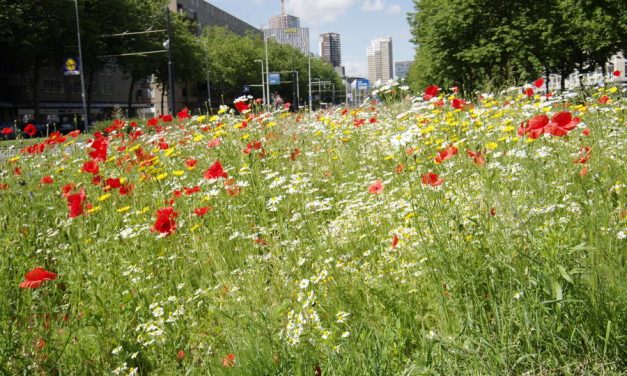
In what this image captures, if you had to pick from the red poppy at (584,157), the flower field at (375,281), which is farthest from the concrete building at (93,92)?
the red poppy at (584,157)

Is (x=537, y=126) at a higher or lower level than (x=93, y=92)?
lower

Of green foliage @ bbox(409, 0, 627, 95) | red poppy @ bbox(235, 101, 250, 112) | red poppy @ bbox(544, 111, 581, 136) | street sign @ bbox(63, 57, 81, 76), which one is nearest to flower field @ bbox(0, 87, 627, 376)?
red poppy @ bbox(544, 111, 581, 136)

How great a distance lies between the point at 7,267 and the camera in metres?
3.70

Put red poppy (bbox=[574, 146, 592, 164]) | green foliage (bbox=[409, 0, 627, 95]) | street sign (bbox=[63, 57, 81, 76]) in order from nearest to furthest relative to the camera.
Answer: red poppy (bbox=[574, 146, 592, 164])
green foliage (bbox=[409, 0, 627, 95])
street sign (bbox=[63, 57, 81, 76])

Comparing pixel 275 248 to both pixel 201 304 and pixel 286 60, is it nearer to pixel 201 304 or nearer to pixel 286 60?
pixel 201 304

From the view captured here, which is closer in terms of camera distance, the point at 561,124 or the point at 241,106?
the point at 561,124

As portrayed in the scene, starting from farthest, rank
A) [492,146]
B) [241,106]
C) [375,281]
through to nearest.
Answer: [241,106]
[492,146]
[375,281]

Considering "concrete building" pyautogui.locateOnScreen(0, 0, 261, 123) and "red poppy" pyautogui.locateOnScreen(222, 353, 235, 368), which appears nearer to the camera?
"red poppy" pyautogui.locateOnScreen(222, 353, 235, 368)

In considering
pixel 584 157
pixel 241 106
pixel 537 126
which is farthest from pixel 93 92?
pixel 537 126

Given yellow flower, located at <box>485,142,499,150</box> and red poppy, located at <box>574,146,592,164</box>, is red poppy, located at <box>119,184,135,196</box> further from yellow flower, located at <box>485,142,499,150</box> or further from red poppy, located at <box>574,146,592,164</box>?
red poppy, located at <box>574,146,592,164</box>

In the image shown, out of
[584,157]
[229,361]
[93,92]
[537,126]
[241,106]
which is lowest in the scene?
[229,361]

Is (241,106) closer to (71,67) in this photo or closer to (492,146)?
(492,146)

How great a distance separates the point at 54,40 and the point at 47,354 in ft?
135

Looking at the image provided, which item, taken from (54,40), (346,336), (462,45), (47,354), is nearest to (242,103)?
(47,354)
